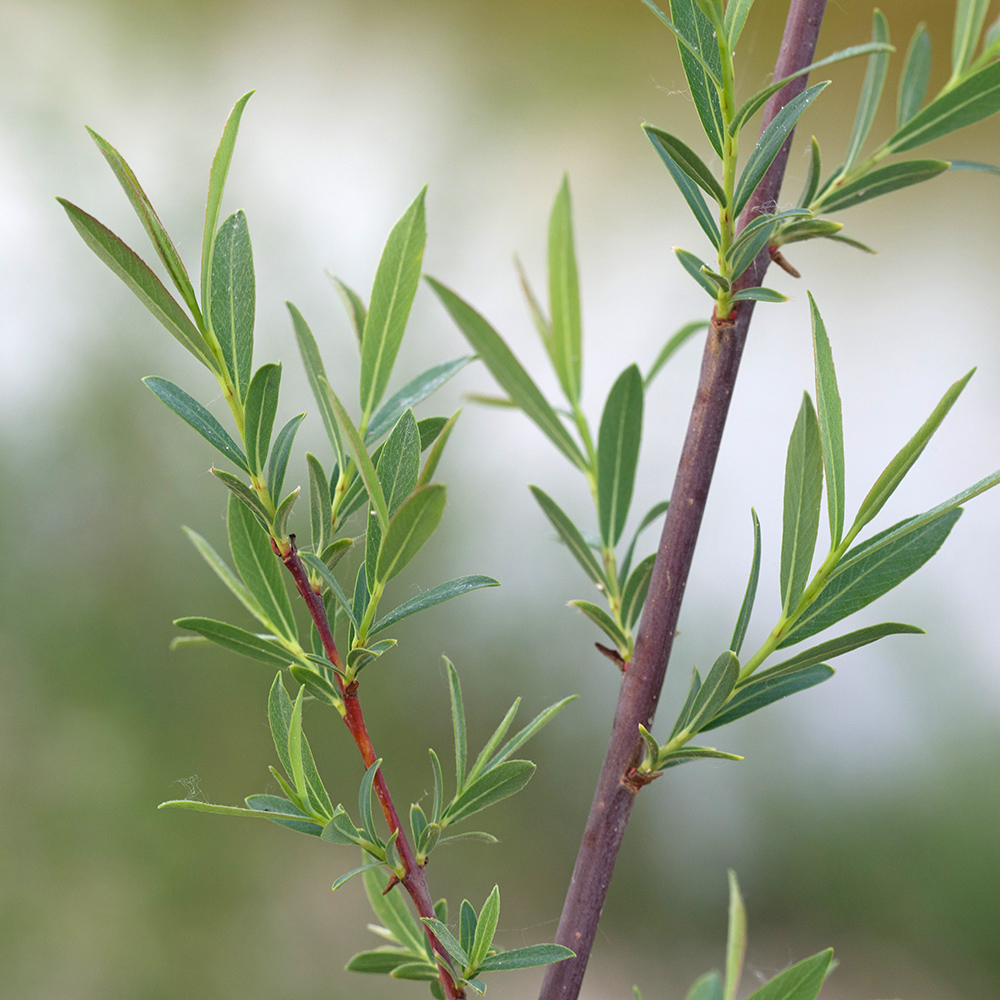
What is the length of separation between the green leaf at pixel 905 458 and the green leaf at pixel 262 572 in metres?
0.12

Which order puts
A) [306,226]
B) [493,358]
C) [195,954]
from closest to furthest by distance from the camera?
[493,358]
[195,954]
[306,226]

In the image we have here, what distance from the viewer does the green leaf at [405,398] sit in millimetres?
192

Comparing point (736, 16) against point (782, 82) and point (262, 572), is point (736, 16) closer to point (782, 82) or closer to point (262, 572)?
point (782, 82)

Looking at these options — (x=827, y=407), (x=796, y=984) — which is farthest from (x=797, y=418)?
(x=796, y=984)

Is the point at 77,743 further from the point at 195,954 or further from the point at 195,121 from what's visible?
the point at 195,121

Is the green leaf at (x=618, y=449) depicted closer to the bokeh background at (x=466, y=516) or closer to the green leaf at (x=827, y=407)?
the green leaf at (x=827, y=407)

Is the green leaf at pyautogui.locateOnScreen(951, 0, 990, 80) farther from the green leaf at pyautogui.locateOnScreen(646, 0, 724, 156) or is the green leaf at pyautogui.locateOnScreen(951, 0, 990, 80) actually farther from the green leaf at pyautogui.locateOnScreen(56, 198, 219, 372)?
the green leaf at pyautogui.locateOnScreen(56, 198, 219, 372)

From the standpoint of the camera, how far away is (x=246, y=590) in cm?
19

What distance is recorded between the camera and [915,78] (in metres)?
0.24

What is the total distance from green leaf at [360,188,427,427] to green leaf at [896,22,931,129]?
0.15m

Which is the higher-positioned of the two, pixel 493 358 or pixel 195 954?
pixel 493 358

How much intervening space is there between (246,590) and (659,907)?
1.15m

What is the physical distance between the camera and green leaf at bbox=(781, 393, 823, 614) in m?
0.16

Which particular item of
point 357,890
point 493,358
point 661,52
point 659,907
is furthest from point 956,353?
point 493,358
